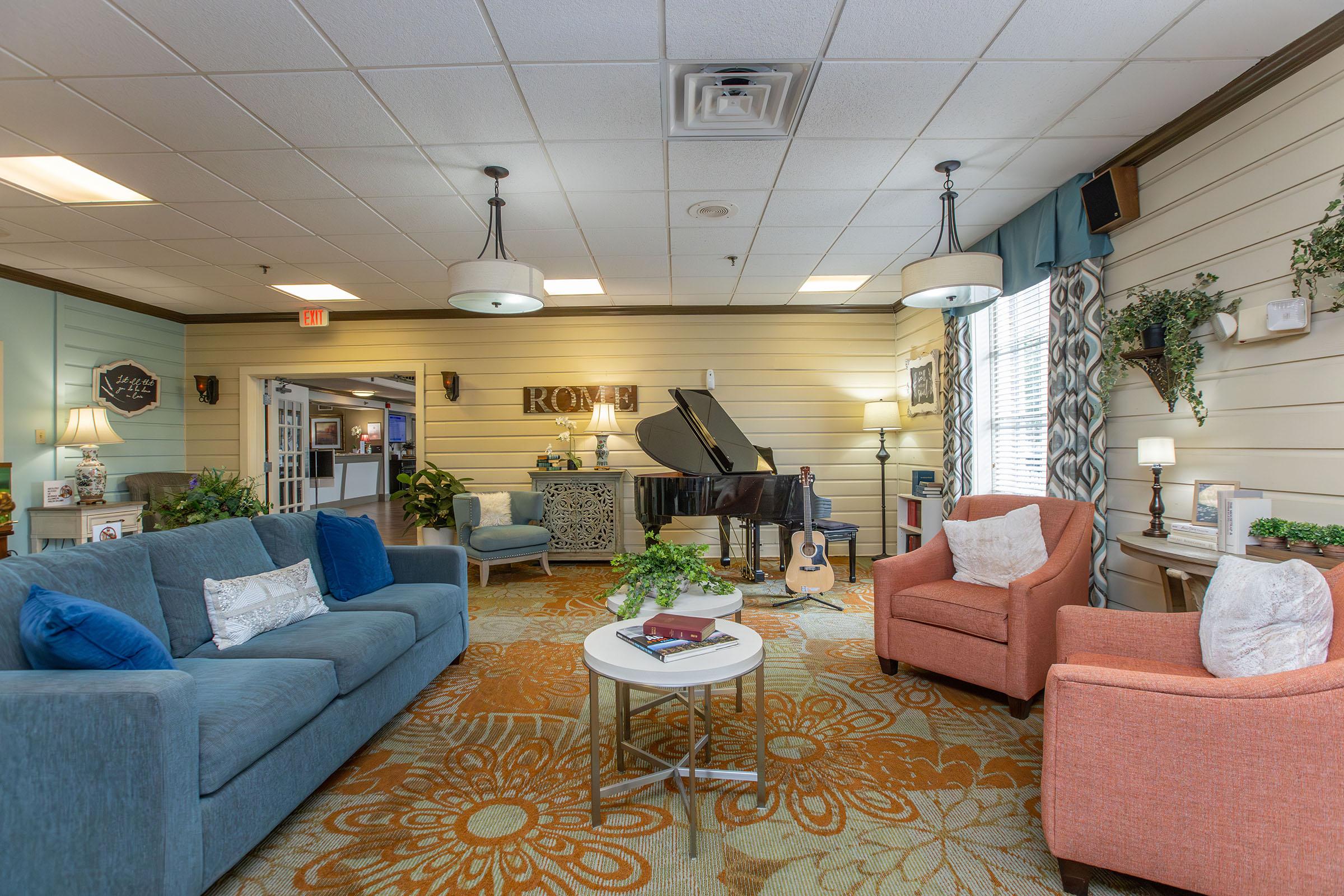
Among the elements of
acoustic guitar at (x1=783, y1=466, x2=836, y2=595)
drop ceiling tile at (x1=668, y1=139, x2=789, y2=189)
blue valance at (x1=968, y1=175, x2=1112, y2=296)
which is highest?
drop ceiling tile at (x1=668, y1=139, x2=789, y2=189)

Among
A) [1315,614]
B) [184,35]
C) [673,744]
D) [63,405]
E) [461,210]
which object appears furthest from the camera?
[63,405]

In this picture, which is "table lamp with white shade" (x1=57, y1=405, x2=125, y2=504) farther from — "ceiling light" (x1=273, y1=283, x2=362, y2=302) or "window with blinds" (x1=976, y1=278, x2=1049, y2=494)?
"window with blinds" (x1=976, y1=278, x2=1049, y2=494)

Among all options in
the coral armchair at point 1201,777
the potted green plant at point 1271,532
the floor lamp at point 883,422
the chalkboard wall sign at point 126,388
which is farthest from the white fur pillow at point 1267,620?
the chalkboard wall sign at point 126,388

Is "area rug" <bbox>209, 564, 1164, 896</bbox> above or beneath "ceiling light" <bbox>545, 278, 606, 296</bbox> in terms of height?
beneath

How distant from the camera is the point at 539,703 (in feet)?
9.34

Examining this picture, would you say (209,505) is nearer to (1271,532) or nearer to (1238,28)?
(1271,532)

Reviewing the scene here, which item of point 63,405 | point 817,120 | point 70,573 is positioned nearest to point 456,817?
point 70,573

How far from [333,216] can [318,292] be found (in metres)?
2.18

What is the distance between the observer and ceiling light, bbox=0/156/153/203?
3115 mm

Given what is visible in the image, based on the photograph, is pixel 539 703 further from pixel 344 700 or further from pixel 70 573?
pixel 70 573

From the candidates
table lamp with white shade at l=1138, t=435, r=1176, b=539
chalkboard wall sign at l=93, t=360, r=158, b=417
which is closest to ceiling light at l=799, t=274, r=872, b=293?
table lamp with white shade at l=1138, t=435, r=1176, b=539

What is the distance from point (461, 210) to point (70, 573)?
2.73 meters

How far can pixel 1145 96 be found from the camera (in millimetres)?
2598

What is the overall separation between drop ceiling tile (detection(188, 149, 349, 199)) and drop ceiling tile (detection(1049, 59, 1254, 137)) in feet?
12.4
